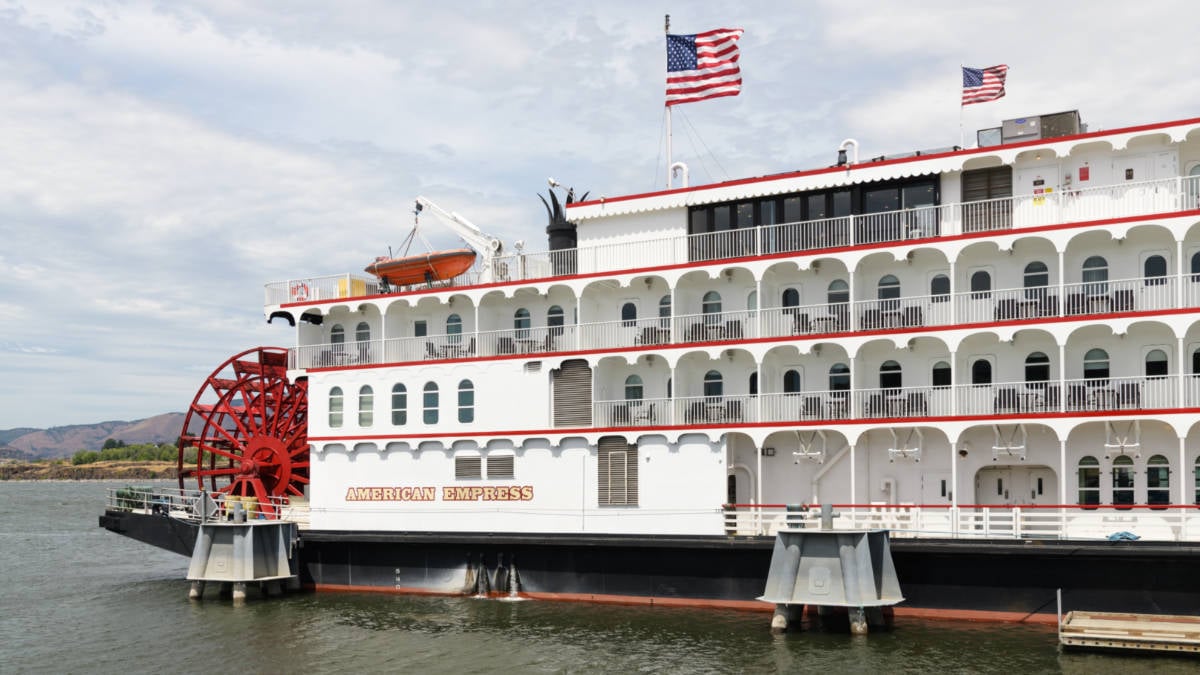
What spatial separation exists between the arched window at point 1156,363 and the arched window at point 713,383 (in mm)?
9280

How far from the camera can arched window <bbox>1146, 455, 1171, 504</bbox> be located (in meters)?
22.5

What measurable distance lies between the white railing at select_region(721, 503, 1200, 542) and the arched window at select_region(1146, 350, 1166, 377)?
280 cm

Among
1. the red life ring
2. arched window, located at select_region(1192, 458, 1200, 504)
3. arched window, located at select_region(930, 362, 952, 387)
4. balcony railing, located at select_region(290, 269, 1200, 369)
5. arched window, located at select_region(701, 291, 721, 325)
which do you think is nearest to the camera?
arched window, located at select_region(1192, 458, 1200, 504)

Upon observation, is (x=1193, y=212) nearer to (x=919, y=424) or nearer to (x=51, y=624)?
(x=919, y=424)

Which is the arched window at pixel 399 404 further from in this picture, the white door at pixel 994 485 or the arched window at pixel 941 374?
the white door at pixel 994 485

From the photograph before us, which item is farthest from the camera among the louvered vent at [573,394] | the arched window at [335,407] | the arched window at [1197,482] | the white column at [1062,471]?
the arched window at [335,407]

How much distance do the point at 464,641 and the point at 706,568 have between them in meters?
5.49

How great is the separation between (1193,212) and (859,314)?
697 cm

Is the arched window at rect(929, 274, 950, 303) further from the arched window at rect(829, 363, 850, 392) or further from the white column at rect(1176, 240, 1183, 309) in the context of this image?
the white column at rect(1176, 240, 1183, 309)

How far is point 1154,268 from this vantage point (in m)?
23.3

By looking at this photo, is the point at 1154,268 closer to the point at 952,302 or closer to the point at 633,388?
the point at 952,302

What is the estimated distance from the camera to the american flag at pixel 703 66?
27266 mm

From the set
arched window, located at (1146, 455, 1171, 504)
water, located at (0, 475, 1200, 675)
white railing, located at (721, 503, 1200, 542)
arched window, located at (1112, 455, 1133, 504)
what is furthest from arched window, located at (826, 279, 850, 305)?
water, located at (0, 475, 1200, 675)

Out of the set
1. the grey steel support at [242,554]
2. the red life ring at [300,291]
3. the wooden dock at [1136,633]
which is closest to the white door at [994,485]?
the wooden dock at [1136,633]
